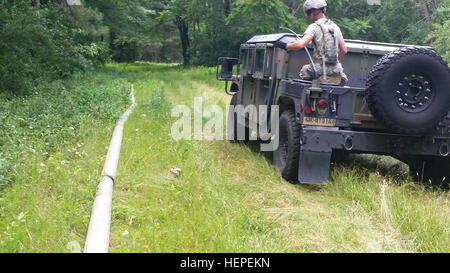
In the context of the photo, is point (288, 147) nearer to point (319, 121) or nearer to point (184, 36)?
point (319, 121)

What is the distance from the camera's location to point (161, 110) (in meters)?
10.2

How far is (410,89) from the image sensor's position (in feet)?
17.0

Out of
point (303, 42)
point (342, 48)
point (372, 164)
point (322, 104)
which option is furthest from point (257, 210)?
point (372, 164)

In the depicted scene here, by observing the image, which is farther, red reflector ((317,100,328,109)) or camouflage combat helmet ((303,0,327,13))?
camouflage combat helmet ((303,0,327,13))

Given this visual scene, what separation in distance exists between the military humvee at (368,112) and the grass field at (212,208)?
291 mm

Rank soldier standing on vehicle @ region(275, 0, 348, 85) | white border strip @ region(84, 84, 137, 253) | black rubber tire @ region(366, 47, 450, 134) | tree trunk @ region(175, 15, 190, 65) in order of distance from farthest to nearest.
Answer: tree trunk @ region(175, 15, 190, 65) → soldier standing on vehicle @ region(275, 0, 348, 85) → black rubber tire @ region(366, 47, 450, 134) → white border strip @ region(84, 84, 137, 253)

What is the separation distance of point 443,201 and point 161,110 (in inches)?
244

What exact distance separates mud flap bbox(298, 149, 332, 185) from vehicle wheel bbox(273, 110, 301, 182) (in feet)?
0.95

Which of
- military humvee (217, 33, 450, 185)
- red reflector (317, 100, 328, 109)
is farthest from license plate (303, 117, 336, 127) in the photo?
red reflector (317, 100, 328, 109)

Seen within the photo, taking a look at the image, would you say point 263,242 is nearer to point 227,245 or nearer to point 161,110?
point 227,245

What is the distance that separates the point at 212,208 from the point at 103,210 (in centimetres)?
97

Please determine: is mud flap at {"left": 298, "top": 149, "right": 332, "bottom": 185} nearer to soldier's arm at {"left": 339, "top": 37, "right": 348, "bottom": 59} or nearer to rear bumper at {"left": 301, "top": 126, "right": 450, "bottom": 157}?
rear bumper at {"left": 301, "top": 126, "right": 450, "bottom": 157}

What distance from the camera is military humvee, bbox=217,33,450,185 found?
5090 millimetres
